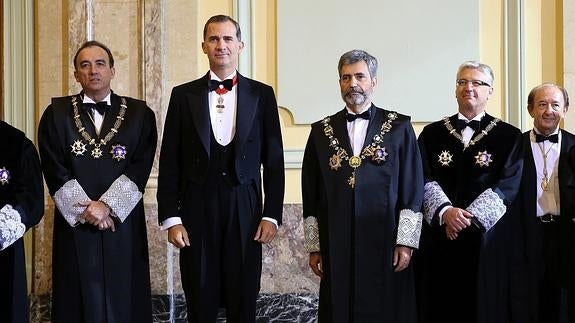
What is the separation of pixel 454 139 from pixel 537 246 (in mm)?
827

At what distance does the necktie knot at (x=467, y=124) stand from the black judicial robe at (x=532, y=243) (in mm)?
289

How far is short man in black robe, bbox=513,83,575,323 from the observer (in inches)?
179

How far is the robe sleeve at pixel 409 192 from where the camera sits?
3.89 meters

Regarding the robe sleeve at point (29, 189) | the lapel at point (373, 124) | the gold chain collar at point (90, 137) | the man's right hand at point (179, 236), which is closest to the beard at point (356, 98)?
the lapel at point (373, 124)

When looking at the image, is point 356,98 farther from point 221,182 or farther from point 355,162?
point 221,182

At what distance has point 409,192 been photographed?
13.1ft

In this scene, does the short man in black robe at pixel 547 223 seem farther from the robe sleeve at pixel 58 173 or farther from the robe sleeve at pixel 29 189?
the robe sleeve at pixel 29 189

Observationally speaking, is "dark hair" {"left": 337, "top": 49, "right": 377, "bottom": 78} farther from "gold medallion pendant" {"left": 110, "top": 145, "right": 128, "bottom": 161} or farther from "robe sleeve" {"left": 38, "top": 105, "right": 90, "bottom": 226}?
"robe sleeve" {"left": 38, "top": 105, "right": 90, "bottom": 226}

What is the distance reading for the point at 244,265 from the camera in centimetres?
390

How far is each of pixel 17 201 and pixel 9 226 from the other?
0.18 metres

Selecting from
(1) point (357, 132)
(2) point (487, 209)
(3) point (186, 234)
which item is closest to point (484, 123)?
(2) point (487, 209)

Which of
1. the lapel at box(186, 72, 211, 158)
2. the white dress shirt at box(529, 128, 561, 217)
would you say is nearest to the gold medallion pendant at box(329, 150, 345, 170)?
the lapel at box(186, 72, 211, 158)

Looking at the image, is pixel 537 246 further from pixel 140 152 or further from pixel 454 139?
pixel 140 152

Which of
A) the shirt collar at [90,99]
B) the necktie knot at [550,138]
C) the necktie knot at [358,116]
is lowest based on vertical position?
the necktie knot at [550,138]
